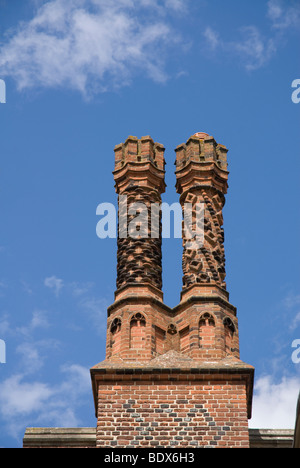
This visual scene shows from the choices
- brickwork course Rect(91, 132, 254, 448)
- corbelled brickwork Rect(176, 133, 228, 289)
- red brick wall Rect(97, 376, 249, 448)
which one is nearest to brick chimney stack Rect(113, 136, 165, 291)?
brickwork course Rect(91, 132, 254, 448)

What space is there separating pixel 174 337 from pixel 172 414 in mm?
1894

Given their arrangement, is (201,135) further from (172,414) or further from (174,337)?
(172,414)

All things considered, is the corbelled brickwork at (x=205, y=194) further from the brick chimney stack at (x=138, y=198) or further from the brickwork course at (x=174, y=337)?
the brick chimney stack at (x=138, y=198)

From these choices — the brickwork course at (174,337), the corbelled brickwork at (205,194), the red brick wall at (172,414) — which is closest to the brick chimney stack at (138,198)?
the brickwork course at (174,337)

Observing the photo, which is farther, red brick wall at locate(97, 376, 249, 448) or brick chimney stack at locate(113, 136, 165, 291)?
brick chimney stack at locate(113, 136, 165, 291)

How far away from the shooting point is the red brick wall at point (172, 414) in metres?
→ 18.7

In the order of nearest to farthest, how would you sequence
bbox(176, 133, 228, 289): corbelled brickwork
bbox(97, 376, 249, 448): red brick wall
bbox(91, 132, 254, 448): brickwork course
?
1. bbox(97, 376, 249, 448): red brick wall
2. bbox(91, 132, 254, 448): brickwork course
3. bbox(176, 133, 228, 289): corbelled brickwork

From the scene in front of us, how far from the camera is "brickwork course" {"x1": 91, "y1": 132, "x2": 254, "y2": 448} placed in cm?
1884

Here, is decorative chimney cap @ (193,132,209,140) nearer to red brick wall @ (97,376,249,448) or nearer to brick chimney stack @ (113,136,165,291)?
brick chimney stack @ (113,136,165,291)

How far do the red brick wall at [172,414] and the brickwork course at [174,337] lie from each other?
0.6 inches

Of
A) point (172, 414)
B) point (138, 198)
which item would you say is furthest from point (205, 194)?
point (172, 414)

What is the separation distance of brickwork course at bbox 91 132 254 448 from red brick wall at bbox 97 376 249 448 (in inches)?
0.6
